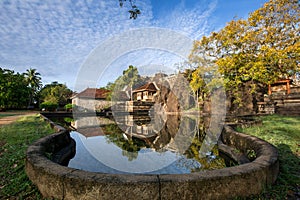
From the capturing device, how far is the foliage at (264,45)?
11086 mm

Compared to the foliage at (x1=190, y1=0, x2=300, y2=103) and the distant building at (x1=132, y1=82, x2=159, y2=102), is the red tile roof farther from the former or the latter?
the foliage at (x1=190, y1=0, x2=300, y2=103)

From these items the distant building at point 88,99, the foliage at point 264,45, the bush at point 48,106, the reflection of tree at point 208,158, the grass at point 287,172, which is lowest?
the reflection of tree at point 208,158

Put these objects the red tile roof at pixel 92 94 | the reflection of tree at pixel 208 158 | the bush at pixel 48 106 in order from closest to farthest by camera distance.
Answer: the reflection of tree at pixel 208 158 < the bush at pixel 48 106 < the red tile roof at pixel 92 94

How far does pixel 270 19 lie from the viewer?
1223 centimetres

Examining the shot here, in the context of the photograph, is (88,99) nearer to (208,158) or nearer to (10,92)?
(10,92)

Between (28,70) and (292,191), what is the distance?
49.1 m

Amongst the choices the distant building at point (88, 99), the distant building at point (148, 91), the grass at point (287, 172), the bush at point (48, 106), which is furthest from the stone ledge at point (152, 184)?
the distant building at point (88, 99)

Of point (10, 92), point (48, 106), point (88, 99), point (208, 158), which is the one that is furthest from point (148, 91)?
point (208, 158)

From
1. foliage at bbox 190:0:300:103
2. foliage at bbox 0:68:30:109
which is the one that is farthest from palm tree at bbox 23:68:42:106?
foliage at bbox 190:0:300:103

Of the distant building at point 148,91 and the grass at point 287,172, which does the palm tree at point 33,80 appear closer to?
the distant building at point 148,91

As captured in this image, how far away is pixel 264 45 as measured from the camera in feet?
38.1

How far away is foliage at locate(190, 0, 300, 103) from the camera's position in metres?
11.1

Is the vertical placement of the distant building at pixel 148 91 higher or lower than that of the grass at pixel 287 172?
higher

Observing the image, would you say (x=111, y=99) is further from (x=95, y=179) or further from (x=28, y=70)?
(x=95, y=179)
